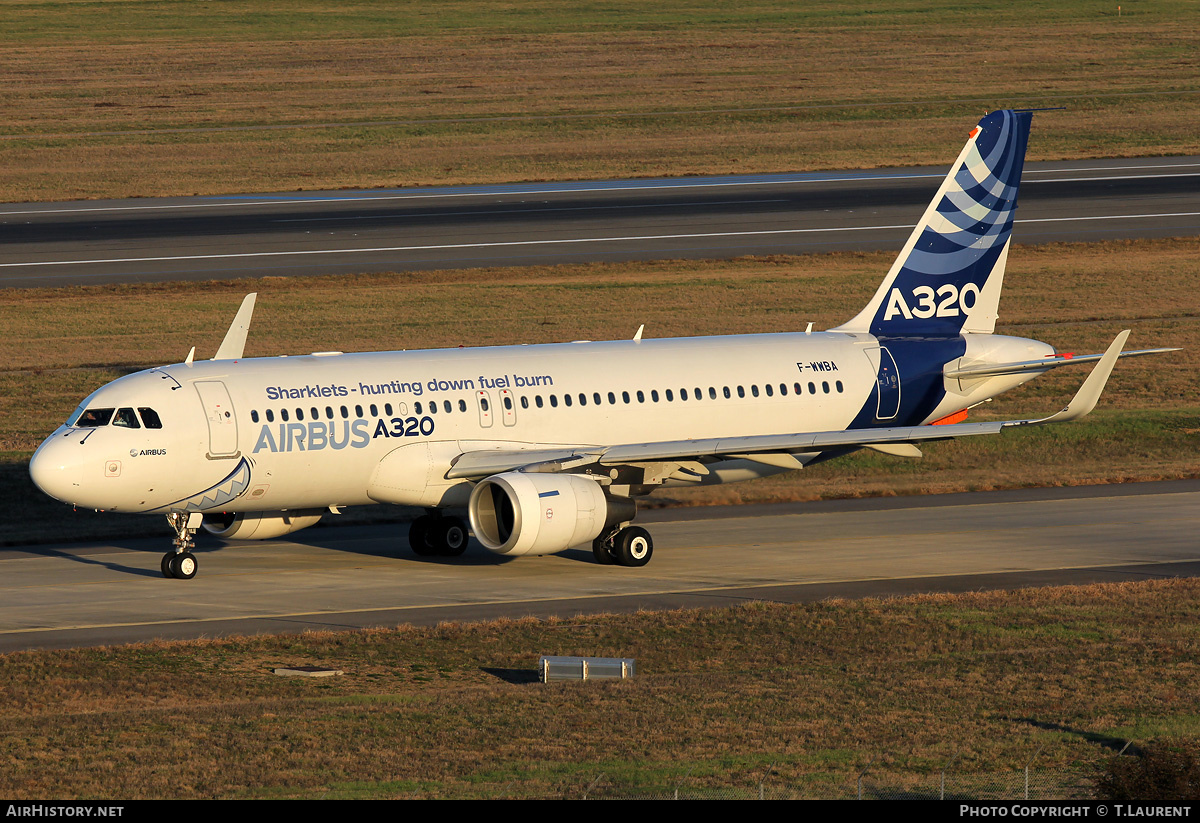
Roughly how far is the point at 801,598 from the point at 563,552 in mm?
8001

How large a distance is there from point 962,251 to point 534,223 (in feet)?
131

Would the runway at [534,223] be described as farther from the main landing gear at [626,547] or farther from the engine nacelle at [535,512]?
the engine nacelle at [535,512]

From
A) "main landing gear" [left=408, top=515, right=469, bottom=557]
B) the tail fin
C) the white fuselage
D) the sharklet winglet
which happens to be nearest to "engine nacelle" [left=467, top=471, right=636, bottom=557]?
the white fuselage

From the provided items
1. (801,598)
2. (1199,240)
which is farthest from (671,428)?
(1199,240)

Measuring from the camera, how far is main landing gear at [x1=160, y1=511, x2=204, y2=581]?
36.8m

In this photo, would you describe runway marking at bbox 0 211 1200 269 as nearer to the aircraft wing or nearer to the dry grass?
the aircraft wing

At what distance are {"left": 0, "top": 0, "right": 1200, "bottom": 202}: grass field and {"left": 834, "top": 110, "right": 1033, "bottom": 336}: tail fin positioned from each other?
5224cm

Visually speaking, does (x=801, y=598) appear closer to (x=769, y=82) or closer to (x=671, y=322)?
(x=671, y=322)

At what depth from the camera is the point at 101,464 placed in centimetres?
3491

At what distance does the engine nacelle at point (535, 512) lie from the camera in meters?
35.4

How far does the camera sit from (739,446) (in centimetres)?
3747

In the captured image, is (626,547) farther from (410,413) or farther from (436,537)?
(410,413)

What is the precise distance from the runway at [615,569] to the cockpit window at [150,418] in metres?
3.24

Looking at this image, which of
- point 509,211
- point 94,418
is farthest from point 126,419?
point 509,211
